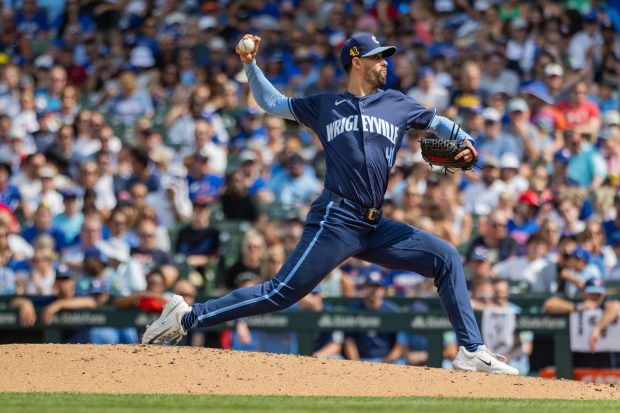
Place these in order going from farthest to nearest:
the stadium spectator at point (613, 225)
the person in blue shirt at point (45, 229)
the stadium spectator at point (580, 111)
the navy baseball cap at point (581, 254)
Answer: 1. the stadium spectator at point (580, 111)
2. the person in blue shirt at point (45, 229)
3. the stadium spectator at point (613, 225)
4. the navy baseball cap at point (581, 254)

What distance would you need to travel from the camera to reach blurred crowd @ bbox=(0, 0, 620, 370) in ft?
34.8

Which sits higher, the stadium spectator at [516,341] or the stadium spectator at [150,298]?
the stadium spectator at [150,298]

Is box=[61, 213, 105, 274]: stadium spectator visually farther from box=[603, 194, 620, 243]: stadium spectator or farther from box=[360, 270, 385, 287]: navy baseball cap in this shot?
box=[603, 194, 620, 243]: stadium spectator

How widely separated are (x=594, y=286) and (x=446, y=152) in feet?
10.5

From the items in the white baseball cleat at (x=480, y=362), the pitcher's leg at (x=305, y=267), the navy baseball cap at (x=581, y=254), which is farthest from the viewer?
the navy baseball cap at (x=581, y=254)

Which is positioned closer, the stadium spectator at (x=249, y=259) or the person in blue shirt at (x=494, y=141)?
the stadium spectator at (x=249, y=259)

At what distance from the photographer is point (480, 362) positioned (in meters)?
6.93

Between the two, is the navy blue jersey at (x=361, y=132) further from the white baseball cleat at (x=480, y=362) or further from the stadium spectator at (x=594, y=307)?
the stadium spectator at (x=594, y=307)

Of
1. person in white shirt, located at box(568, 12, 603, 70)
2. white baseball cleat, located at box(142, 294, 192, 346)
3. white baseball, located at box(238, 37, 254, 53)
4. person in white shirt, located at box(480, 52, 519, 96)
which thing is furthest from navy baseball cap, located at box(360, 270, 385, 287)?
person in white shirt, located at box(568, 12, 603, 70)

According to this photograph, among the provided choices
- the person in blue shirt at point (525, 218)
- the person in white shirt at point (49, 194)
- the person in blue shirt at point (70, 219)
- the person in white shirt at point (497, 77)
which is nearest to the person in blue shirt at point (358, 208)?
the person in blue shirt at point (525, 218)

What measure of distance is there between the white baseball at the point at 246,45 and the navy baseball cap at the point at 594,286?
401cm

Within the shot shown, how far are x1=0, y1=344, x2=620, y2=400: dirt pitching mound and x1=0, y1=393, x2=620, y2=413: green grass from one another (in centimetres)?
28

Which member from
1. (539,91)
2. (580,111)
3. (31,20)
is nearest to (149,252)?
(539,91)

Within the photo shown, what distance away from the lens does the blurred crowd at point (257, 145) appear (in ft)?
34.8
